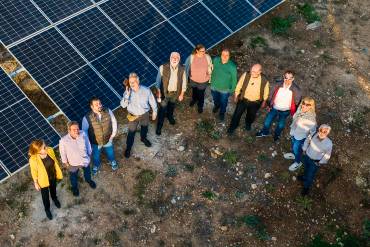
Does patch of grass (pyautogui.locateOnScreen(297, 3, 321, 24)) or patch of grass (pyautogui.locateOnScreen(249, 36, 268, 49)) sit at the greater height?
patch of grass (pyautogui.locateOnScreen(297, 3, 321, 24))

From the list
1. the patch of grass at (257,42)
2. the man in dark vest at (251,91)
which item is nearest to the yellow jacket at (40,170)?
the man in dark vest at (251,91)

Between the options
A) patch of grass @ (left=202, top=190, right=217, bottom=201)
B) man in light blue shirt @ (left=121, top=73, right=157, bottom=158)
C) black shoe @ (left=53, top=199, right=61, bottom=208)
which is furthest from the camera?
patch of grass @ (left=202, top=190, right=217, bottom=201)

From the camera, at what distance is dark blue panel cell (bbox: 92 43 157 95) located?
447 inches

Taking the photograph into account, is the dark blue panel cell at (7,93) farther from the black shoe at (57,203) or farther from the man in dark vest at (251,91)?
the man in dark vest at (251,91)

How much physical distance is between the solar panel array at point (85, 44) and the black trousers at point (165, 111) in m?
0.79

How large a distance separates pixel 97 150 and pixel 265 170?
4521 millimetres

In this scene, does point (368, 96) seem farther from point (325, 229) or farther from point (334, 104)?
point (325, 229)

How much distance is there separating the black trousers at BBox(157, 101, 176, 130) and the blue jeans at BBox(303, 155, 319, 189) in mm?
3634

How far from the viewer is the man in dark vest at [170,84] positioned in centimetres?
1043

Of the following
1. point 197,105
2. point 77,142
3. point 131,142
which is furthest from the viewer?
point 197,105

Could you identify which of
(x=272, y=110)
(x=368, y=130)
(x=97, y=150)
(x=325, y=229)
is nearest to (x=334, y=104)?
(x=368, y=130)

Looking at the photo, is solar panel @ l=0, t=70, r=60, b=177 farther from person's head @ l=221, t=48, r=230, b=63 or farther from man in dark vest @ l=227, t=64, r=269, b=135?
man in dark vest @ l=227, t=64, r=269, b=135

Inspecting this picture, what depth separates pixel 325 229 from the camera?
11.0m

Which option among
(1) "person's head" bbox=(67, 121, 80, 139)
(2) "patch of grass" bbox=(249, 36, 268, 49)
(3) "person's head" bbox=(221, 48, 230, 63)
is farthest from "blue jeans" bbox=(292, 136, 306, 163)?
(1) "person's head" bbox=(67, 121, 80, 139)
